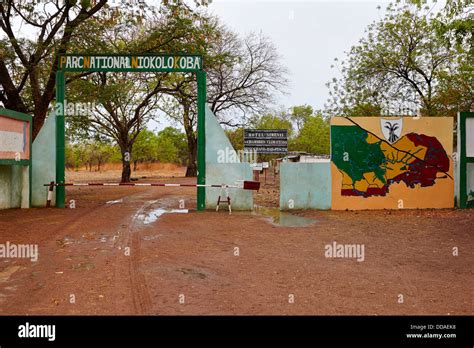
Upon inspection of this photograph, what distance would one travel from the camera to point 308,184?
14.8 m

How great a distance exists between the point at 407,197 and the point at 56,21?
46.9 ft

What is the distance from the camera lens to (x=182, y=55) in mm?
14734

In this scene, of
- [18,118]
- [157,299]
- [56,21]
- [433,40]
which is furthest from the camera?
[433,40]

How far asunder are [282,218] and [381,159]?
401 centimetres

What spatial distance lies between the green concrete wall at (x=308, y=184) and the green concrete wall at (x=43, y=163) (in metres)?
7.55

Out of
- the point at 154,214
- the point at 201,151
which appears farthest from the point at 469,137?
the point at 154,214

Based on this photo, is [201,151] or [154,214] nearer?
[154,214]

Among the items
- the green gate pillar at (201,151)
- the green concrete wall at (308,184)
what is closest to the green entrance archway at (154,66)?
the green gate pillar at (201,151)

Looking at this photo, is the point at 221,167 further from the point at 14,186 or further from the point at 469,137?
the point at 469,137

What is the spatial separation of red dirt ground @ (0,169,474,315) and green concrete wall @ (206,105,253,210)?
2.28 metres

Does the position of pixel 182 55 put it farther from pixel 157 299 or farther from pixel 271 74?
pixel 271 74

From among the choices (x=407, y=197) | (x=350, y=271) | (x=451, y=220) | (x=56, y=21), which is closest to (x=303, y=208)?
(x=407, y=197)

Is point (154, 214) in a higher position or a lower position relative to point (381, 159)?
lower

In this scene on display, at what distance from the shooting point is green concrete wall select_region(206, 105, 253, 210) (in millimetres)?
14703
